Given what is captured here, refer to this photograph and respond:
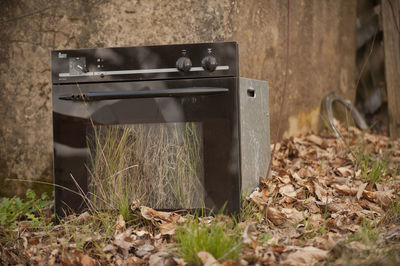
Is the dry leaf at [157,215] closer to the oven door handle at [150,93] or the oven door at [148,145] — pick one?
the oven door at [148,145]

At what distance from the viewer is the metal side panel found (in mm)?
2086

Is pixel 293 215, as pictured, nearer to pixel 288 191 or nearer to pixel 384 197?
pixel 288 191

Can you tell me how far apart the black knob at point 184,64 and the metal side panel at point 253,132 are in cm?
26

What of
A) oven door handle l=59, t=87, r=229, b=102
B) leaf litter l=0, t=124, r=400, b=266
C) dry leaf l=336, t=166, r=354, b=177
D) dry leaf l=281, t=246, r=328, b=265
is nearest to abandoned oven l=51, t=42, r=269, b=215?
oven door handle l=59, t=87, r=229, b=102

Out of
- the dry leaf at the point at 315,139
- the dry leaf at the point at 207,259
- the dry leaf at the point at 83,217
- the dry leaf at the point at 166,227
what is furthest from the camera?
the dry leaf at the point at 315,139

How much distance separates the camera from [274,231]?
1956 mm

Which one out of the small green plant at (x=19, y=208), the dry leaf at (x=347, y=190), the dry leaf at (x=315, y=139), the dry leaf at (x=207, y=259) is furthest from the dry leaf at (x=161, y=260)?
the dry leaf at (x=315, y=139)

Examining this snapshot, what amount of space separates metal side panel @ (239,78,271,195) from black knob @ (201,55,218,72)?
166mm

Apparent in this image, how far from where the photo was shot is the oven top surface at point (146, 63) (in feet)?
6.53

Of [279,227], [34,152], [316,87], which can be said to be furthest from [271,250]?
[316,87]

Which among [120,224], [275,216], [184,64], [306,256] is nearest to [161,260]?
[120,224]

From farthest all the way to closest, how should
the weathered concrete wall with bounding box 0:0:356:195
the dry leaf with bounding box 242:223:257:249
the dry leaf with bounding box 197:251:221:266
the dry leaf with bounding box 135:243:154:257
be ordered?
the weathered concrete wall with bounding box 0:0:356:195 → the dry leaf with bounding box 135:243:154:257 → the dry leaf with bounding box 242:223:257:249 → the dry leaf with bounding box 197:251:221:266

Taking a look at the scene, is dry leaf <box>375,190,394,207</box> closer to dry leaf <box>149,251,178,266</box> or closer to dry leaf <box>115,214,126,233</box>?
dry leaf <box>149,251,178,266</box>

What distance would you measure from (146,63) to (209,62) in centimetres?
30
